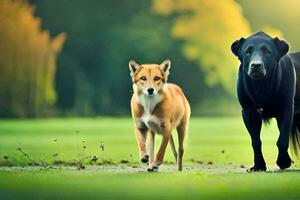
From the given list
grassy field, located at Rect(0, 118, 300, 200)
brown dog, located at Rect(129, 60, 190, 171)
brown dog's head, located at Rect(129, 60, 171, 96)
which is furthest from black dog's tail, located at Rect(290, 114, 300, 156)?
brown dog's head, located at Rect(129, 60, 171, 96)

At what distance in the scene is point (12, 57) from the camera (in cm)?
488

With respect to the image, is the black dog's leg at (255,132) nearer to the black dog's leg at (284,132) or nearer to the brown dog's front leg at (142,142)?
the black dog's leg at (284,132)

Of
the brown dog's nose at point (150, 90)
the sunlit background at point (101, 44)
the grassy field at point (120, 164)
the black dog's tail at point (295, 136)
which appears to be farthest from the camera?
the sunlit background at point (101, 44)

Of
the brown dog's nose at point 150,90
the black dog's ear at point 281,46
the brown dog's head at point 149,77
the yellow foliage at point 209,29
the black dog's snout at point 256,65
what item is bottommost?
the brown dog's nose at point 150,90

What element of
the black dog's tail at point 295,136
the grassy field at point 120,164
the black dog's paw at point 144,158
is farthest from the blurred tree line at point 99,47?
the black dog's paw at point 144,158

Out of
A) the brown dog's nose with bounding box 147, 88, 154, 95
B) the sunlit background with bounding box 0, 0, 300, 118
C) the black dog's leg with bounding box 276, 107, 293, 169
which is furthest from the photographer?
the sunlit background with bounding box 0, 0, 300, 118

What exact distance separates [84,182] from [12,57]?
0.95 meters

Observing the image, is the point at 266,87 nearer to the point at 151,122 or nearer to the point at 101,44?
the point at 151,122

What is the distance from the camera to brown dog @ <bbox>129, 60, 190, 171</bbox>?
4.24m

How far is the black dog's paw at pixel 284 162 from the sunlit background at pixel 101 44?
0.53m

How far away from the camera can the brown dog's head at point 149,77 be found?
13.9ft

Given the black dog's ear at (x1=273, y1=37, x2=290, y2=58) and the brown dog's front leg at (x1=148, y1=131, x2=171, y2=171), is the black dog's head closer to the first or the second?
the black dog's ear at (x1=273, y1=37, x2=290, y2=58)

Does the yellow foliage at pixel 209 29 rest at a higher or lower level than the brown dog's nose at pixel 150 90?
higher

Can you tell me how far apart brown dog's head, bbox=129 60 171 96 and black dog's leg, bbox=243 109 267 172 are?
0.41 m
